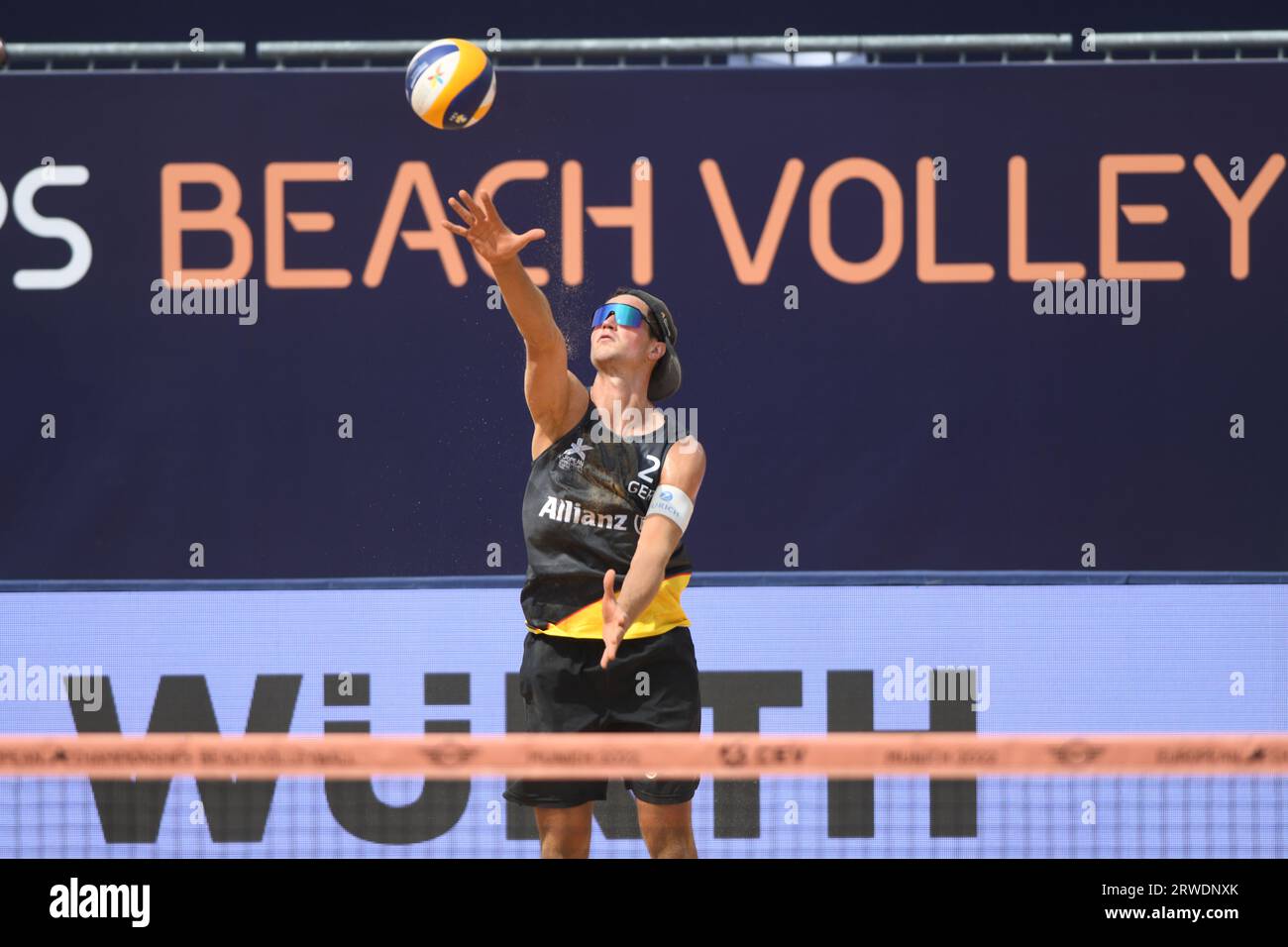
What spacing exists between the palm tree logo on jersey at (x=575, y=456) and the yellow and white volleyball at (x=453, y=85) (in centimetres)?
140

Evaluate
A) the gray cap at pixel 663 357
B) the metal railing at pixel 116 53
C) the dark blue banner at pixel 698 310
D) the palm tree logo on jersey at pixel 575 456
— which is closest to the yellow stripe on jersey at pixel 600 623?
the palm tree logo on jersey at pixel 575 456

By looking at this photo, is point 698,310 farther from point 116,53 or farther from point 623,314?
point 116,53

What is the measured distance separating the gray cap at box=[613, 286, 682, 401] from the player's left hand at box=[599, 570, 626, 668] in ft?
2.60

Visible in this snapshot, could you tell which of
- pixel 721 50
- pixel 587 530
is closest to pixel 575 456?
pixel 587 530

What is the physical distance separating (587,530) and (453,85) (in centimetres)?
179

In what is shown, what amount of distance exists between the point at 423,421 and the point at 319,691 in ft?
3.98

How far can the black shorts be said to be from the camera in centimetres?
516

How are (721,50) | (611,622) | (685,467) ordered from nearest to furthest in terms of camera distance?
(611,622) → (685,467) → (721,50)

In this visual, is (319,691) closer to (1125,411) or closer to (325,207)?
(325,207)

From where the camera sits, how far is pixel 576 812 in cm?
519

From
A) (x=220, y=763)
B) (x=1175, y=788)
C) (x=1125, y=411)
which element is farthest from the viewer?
(x=1125, y=411)

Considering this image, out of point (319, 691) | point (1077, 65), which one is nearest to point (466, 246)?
point (319, 691)

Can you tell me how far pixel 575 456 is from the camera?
5.39 m

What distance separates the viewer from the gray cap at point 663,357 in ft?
18.1
